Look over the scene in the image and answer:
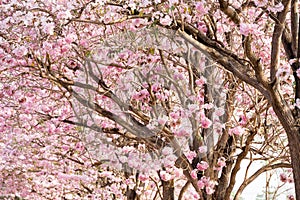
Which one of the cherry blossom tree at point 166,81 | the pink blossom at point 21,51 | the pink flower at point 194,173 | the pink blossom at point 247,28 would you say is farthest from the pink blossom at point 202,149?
the pink blossom at point 21,51

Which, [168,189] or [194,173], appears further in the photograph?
[168,189]

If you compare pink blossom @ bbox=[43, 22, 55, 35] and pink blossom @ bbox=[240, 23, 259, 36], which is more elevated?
pink blossom @ bbox=[43, 22, 55, 35]

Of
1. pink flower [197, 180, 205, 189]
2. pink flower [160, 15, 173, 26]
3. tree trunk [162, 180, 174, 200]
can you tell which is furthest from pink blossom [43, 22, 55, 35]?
tree trunk [162, 180, 174, 200]

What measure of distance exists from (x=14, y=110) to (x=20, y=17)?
2.72m

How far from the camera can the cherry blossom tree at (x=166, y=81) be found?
4395 millimetres

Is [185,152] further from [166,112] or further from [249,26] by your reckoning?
[249,26]

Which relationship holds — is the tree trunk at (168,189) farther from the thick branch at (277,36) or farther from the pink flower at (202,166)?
the thick branch at (277,36)

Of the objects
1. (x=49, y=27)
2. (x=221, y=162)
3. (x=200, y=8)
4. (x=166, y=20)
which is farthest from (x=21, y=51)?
(x=221, y=162)

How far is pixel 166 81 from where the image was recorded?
22.0 feet

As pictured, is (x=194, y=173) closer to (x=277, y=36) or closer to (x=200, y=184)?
(x=200, y=184)

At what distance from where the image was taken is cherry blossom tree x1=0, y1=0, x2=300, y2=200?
173 inches

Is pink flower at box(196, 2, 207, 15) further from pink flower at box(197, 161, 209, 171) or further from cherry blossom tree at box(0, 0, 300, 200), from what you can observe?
pink flower at box(197, 161, 209, 171)

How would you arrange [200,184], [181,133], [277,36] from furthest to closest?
[200,184] < [181,133] < [277,36]

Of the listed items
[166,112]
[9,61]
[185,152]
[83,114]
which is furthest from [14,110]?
[185,152]
